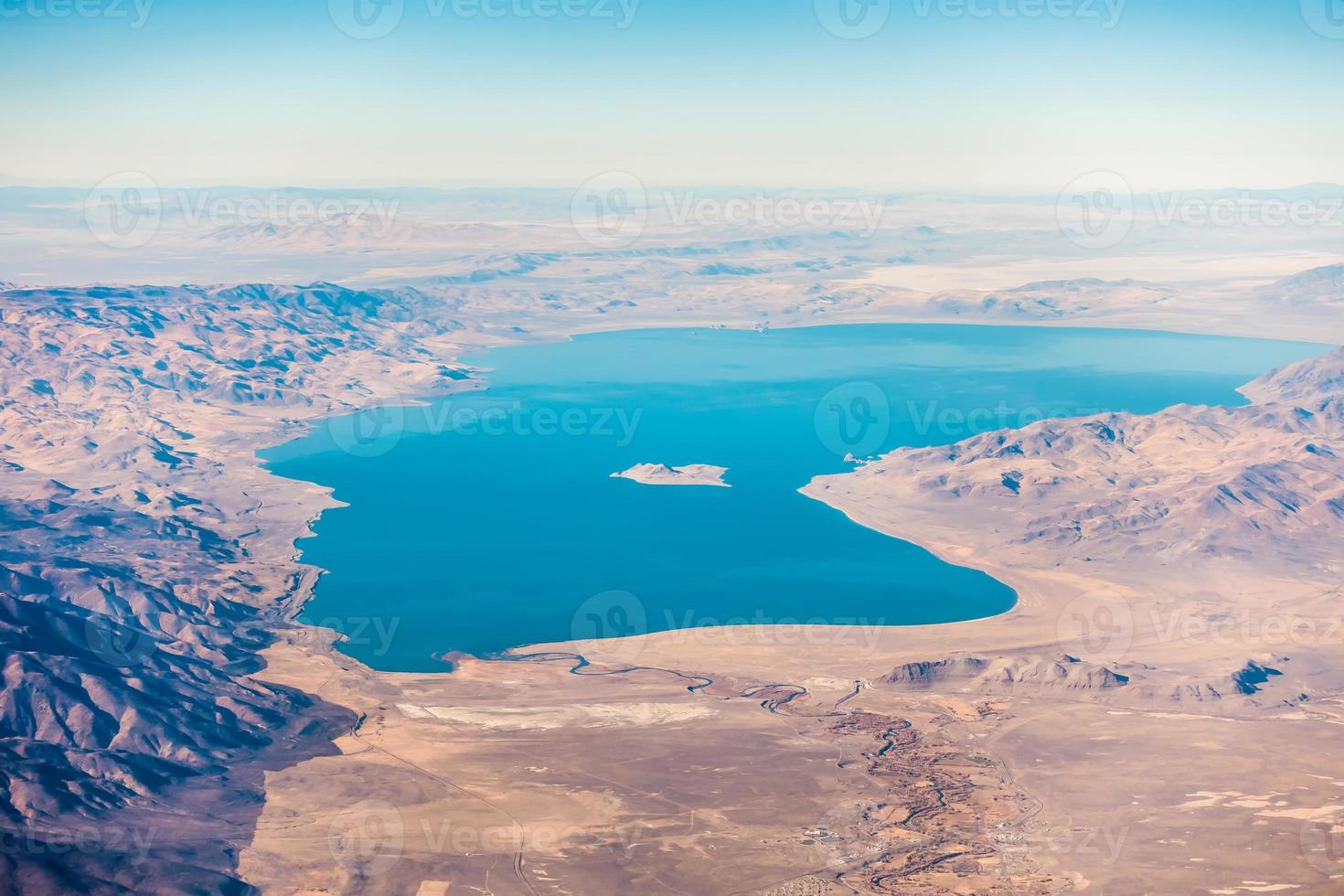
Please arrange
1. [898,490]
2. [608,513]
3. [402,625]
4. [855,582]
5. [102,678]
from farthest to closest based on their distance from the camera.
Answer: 1. [898,490]
2. [608,513]
3. [855,582]
4. [402,625]
5. [102,678]

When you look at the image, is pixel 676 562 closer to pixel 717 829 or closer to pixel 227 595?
pixel 227 595

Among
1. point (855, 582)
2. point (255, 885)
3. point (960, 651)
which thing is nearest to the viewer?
point (255, 885)

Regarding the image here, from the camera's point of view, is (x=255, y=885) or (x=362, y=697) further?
(x=362, y=697)

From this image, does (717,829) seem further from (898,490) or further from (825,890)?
(898,490)

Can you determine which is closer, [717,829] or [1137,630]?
[717,829]

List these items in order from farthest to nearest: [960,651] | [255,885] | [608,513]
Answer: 1. [608,513]
2. [960,651]
3. [255,885]

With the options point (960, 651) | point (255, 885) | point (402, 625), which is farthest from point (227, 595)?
point (960, 651)

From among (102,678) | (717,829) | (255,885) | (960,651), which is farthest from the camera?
(960,651)

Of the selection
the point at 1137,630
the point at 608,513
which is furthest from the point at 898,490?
the point at 1137,630
